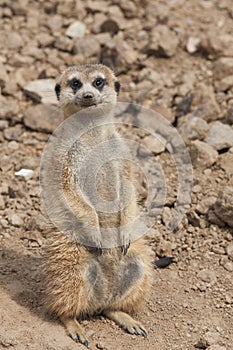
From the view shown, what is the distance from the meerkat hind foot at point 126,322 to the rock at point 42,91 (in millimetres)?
2048

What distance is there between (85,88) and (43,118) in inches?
48.2

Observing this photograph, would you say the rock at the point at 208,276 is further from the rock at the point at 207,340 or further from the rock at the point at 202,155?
the rock at the point at 202,155

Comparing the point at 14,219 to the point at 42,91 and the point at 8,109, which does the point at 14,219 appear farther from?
the point at 42,91

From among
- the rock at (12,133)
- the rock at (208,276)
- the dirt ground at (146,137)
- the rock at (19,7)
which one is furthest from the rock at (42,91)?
the rock at (208,276)

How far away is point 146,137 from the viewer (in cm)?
512

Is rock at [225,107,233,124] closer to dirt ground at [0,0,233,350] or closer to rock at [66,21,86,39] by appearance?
dirt ground at [0,0,233,350]

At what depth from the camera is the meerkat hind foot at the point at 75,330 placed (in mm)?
3553

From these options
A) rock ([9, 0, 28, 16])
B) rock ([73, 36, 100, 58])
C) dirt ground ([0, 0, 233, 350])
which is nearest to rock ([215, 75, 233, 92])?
dirt ground ([0, 0, 233, 350])

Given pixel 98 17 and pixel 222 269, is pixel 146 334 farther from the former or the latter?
pixel 98 17

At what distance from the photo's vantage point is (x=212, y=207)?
445 cm

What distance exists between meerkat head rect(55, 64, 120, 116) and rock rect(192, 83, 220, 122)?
99 cm

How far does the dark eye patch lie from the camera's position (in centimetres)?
413

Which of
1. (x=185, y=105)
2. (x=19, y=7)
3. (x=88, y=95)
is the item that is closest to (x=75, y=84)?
(x=88, y=95)

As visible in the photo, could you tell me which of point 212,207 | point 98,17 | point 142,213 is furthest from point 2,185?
point 98,17
